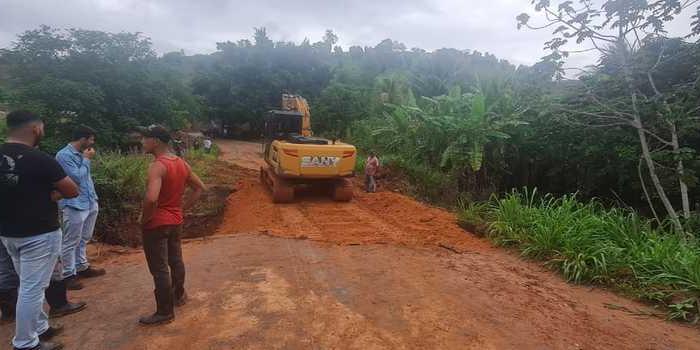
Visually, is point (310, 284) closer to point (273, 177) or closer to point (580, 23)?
point (273, 177)

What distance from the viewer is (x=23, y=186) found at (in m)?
3.00

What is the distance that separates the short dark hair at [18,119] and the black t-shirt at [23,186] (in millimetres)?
144

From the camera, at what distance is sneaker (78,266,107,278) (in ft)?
15.8

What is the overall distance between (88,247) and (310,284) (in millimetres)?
3654

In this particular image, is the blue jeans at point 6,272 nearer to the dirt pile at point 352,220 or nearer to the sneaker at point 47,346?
the sneaker at point 47,346

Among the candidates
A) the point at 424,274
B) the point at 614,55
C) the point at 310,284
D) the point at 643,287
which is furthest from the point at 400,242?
the point at 614,55

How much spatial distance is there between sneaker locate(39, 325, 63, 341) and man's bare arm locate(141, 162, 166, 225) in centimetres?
112

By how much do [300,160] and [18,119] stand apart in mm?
5780

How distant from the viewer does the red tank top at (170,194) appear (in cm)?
357

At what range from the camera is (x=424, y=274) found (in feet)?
16.7

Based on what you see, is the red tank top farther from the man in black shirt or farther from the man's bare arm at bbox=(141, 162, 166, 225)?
the man in black shirt

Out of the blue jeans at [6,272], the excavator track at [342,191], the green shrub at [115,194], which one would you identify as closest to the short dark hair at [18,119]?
the blue jeans at [6,272]

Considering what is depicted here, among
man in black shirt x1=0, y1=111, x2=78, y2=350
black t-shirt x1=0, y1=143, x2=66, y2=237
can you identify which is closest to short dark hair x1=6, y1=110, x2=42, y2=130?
man in black shirt x1=0, y1=111, x2=78, y2=350

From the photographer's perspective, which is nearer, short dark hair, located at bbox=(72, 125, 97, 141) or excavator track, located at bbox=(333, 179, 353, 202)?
short dark hair, located at bbox=(72, 125, 97, 141)
